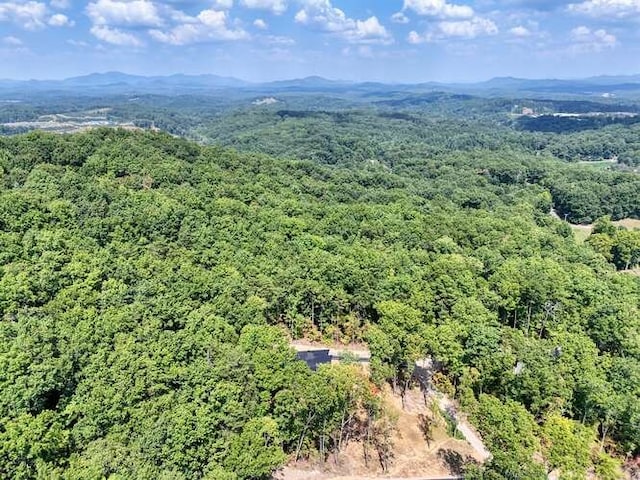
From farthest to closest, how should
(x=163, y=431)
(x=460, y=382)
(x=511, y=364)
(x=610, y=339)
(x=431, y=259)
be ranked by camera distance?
(x=431, y=259), (x=610, y=339), (x=460, y=382), (x=511, y=364), (x=163, y=431)

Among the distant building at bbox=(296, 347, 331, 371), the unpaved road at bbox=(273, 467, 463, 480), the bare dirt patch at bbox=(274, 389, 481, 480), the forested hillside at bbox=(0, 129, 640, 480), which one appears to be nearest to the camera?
the forested hillside at bbox=(0, 129, 640, 480)

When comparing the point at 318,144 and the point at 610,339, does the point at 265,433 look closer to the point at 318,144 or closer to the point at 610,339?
the point at 610,339

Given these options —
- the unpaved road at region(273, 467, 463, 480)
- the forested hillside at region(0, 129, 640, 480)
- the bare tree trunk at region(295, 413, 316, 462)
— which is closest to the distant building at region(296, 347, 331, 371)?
the forested hillside at region(0, 129, 640, 480)

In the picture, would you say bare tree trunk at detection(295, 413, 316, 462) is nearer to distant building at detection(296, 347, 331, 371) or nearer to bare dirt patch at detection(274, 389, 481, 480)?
bare dirt patch at detection(274, 389, 481, 480)

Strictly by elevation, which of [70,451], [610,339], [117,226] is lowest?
[610,339]

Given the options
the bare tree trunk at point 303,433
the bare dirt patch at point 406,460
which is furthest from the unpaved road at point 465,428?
the bare tree trunk at point 303,433

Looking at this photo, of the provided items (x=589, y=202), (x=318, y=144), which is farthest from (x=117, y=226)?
(x=318, y=144)

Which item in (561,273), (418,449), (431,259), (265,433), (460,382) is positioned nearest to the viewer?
(265,433)

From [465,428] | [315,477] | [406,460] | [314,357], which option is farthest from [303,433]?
[465,428]
